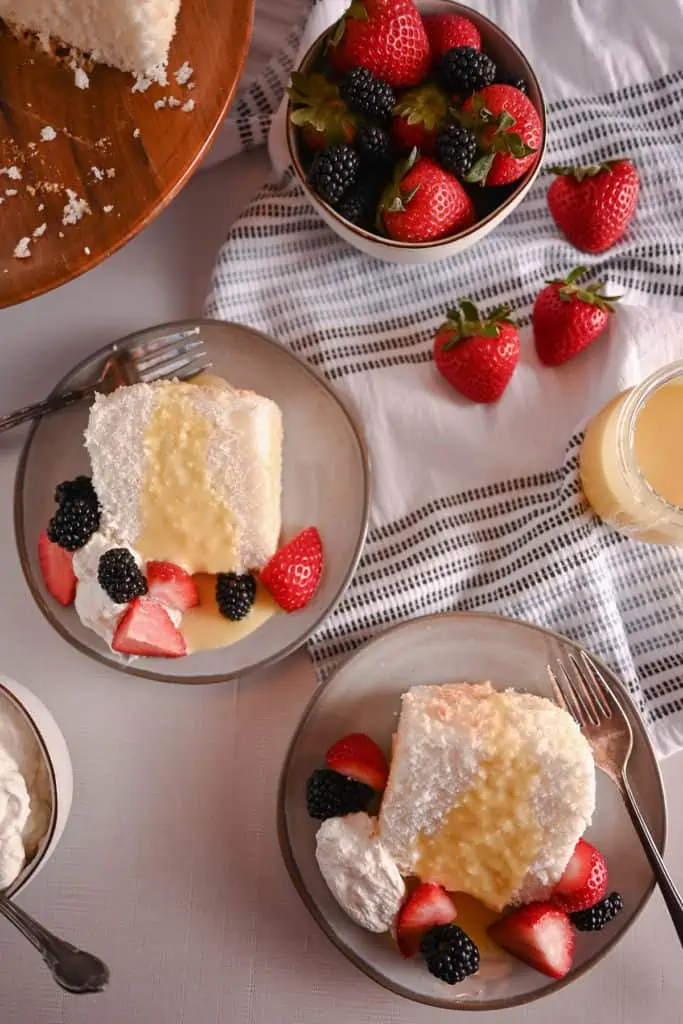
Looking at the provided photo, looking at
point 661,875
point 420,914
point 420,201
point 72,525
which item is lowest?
point 661,875

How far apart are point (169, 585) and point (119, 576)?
7 cm

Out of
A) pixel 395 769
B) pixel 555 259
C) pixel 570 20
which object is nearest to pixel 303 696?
pixel 395 769

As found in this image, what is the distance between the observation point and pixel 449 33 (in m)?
1.27

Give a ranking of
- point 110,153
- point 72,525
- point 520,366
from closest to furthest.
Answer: point 110,153, point 72,525, point 520,366

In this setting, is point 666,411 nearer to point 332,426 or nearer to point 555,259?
point 555,259

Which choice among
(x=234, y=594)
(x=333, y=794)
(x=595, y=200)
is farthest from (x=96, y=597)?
(x=595, y=200)

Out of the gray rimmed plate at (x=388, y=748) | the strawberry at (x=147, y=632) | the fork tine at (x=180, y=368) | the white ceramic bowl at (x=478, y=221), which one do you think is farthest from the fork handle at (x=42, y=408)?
the gray rimmed plate at (x=388, y=748)

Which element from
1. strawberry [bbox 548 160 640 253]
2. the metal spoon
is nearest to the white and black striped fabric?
strawberry [bbox 548 160 640 253]

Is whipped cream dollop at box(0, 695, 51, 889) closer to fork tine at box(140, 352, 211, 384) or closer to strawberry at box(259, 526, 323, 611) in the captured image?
strawberry at box(259, 526, 323, 611)

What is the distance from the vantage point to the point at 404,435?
54.0 inches

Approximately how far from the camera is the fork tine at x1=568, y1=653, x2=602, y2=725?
48.9 inches

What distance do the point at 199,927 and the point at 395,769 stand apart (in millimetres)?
402

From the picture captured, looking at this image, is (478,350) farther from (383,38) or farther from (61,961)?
(61,961)

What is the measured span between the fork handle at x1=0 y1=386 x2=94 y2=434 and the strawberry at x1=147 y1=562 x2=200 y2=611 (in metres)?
0.28
